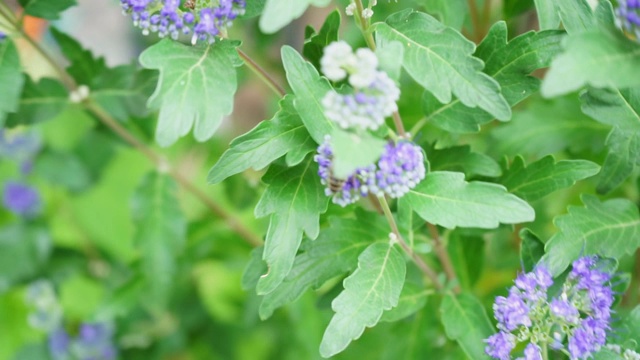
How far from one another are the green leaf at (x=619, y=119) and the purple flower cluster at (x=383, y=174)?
0.75 feet

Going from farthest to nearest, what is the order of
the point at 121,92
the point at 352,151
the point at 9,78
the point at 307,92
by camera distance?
1. the point at 121,92
2. the point at 9,78
3. the point at 307,92
4. the point at 352,151

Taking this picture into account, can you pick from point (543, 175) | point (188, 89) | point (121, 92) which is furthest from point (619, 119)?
point (121, 92)

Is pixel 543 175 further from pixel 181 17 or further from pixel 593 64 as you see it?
pixel 181 17

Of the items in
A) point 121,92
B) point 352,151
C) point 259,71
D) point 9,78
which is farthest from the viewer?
point 121,92

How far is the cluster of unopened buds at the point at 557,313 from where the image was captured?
777 millimetres

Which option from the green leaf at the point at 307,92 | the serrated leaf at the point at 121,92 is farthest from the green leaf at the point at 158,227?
the green leaf at the point at 307,92

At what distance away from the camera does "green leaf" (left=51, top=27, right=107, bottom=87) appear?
116 centimetres

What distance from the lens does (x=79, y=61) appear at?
1.16m

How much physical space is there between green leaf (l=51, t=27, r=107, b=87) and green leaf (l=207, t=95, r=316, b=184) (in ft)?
1.54

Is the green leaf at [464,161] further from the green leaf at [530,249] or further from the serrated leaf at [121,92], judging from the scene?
the serrated leaf at [121,92]

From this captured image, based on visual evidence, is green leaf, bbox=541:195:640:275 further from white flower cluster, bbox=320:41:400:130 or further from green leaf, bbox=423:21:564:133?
white flower cluster, bbox=320:41:400:130

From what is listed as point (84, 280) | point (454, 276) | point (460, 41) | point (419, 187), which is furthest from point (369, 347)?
point (84, 280)

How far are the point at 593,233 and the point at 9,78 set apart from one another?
777 millimetres

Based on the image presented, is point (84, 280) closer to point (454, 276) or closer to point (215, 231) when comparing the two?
point (215, 231)
